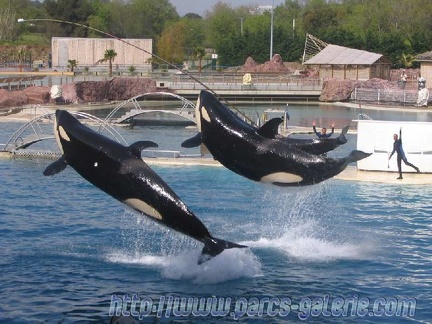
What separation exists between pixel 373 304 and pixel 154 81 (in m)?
41.9

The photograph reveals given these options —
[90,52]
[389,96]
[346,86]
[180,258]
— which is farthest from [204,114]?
[90,52]

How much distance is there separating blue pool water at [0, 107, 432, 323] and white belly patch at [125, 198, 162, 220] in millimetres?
1115

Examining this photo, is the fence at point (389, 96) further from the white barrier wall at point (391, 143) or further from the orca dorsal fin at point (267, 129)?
the orca dorsal fin at point (267, 129)

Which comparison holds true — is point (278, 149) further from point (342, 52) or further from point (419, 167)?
point (342, 52)

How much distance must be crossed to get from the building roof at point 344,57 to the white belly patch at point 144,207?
46.6 metres

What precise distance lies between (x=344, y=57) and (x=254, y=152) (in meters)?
47.2

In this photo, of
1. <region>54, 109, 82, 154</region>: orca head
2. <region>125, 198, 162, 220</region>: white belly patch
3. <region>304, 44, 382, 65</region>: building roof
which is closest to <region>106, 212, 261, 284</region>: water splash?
<region>125, 198, 162, 220</region>: white belly patch

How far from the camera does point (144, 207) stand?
11469 mm

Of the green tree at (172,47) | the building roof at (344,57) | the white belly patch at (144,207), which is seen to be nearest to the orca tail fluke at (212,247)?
the white belly patch at (144,207)

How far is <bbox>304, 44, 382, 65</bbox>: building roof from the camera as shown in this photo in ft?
186

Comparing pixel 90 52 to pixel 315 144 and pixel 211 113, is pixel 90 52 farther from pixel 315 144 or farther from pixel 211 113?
pixel 211 113

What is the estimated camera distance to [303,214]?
60.5 feet

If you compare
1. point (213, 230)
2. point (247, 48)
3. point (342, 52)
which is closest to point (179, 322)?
point (213, 230)

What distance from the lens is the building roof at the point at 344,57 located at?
5678 cm
